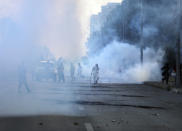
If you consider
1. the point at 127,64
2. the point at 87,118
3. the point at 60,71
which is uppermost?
the point at 127,64

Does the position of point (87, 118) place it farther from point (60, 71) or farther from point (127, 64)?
point (127, 64)

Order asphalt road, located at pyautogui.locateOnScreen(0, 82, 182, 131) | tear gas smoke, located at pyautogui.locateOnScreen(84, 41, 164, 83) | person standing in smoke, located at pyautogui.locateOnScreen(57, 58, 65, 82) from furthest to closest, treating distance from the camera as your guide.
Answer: tear gas smoke, located at pyautogui.locateOnScreen(84, 41, 164, 83)
person standing in smoke, located at pyautogui.locateOnScreen(57, 58, 65, 82)
asphalt road, located at pyautogui.locateOnScreen(0, 82, 182, 131)

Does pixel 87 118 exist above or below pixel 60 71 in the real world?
below

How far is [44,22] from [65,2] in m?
2.51

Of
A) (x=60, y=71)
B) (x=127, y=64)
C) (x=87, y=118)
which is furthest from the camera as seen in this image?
(x=127, y=64)

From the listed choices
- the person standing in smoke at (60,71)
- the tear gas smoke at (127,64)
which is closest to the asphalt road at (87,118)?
the person standing in smoke at (60,71)

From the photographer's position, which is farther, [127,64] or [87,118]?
[127,64]

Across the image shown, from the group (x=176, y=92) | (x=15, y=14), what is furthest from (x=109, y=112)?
(x=15, y=14)

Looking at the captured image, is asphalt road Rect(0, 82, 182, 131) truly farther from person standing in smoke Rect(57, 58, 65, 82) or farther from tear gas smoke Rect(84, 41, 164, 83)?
tear gas smoke Rect(84, 41, 164, 83)

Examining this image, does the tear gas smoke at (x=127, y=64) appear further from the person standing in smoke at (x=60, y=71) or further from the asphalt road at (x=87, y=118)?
the asphalt road at (x=87, y=118)

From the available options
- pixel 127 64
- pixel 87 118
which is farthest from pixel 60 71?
pixel 87 118

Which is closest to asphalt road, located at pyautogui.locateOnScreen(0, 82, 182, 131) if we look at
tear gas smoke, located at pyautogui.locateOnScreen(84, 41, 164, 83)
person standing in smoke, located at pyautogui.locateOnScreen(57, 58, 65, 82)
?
person standing in smoke, located at pyautogui.locateOnScreen(57, 58, 65, 82)

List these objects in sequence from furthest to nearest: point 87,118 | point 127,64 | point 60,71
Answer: point 127,64
point 60,71
point 87,118

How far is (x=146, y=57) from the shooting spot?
145 feet
